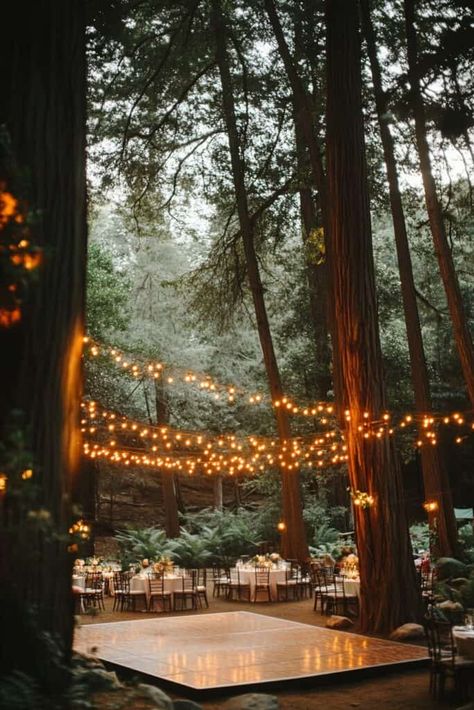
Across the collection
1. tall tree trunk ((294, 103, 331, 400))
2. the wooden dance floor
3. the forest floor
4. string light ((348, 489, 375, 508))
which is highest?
tall tree trunk ((294, 103, 331, 400))

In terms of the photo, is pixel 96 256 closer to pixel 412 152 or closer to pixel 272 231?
pixel 272 231

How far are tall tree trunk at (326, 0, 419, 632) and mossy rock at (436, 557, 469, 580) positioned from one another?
2.49 m

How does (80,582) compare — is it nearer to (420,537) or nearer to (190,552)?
(190,552)

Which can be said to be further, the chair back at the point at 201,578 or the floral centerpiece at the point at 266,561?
the chair back at the point at 201,578

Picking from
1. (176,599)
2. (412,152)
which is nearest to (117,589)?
(176,599)

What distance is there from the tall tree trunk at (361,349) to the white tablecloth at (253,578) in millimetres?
4367

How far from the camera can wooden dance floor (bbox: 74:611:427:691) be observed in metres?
8.88

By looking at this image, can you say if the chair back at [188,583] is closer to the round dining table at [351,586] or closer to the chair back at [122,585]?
the chair back at [122,585]

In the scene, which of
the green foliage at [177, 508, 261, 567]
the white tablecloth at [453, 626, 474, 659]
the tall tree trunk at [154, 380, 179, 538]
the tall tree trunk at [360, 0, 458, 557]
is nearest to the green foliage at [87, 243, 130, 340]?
the tall tree trunk at [154, 380, 179, 538]

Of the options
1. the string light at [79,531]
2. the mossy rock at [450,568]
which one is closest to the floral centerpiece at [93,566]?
the mossy rock at [450,568]

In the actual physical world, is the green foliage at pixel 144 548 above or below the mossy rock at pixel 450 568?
above

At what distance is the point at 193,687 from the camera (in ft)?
26.9

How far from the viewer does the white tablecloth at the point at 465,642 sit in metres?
8.23

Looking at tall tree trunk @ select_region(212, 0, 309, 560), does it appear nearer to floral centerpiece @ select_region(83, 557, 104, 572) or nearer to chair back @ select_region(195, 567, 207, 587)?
chair back @ select_region(195, 567, 207, 587)
